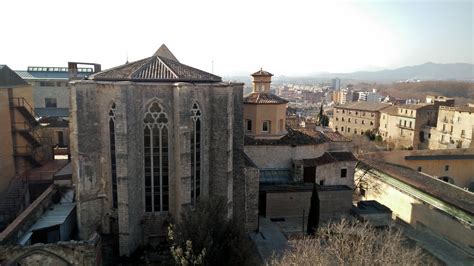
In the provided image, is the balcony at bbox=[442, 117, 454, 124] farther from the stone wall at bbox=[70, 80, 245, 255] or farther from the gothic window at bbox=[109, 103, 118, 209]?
the gothic window at bbox=[109, 103, 118, 209]

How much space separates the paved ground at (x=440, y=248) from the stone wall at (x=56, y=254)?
19.6m

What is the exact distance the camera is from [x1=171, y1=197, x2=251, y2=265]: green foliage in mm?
15148

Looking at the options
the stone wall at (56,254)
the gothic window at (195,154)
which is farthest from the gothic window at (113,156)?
the gothic window at (195,154)

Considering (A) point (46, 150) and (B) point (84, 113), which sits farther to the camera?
(A) point (46, 150)

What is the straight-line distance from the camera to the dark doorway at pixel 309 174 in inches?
1133

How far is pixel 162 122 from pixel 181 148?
1.91 metres

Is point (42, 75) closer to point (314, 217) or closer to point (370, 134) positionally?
point (314, 217)

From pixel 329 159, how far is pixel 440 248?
33.7ft

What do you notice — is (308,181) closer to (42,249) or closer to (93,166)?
(93,166)

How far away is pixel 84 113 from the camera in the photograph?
19375 millimetres

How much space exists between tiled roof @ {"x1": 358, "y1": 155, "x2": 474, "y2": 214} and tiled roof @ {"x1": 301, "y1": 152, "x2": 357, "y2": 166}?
5875 millimetres

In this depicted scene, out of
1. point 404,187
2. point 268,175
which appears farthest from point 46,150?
point 404,187

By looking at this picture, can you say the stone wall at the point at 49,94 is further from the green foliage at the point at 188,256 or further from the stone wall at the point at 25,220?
the green foliage at the point at 188,256

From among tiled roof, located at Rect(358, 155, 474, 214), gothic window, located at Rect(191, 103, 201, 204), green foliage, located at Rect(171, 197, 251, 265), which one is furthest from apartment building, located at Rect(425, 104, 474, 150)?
green foliage, located at Rect(171, 197, 251, 265)
